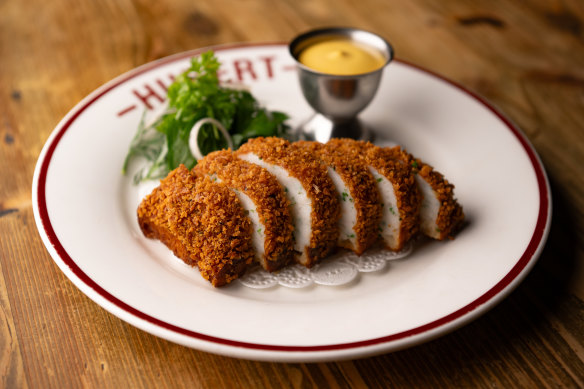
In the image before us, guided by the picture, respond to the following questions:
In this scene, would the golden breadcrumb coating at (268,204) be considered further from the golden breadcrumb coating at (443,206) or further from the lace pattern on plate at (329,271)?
the golden breadcrumb coating at (443,206)

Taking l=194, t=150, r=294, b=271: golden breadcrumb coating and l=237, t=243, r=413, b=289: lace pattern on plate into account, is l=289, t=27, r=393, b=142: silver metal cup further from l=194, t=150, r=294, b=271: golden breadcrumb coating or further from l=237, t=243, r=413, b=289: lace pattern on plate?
l=237, t=243, r=413, b=289: lace pattern on plate

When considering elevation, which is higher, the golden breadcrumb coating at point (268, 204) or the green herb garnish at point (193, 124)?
the golden breadcrumb coating at point (268, 204)

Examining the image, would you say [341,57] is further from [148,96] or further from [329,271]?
[329,271]

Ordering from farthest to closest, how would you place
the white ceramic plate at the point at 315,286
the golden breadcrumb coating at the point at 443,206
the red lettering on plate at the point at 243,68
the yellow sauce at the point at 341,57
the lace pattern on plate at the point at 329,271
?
the red lettering on plate at the point at 243,68, the yellow sauce at the point at 341,57, the golden breadcrumb coating at the point at 443,206, the lace pattern on plate at the point at 329,271, the white ceramic plate at the point at 315,286

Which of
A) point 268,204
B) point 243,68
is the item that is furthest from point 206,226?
point 243,68

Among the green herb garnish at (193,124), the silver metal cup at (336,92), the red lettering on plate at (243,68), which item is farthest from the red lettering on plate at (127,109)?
the silver metal cup at (336,92)

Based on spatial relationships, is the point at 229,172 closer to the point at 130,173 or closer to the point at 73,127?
the point at 130,173

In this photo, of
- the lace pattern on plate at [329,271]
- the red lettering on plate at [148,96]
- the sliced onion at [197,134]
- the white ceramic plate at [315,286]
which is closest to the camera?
the white ceramic plate at [315,286]
